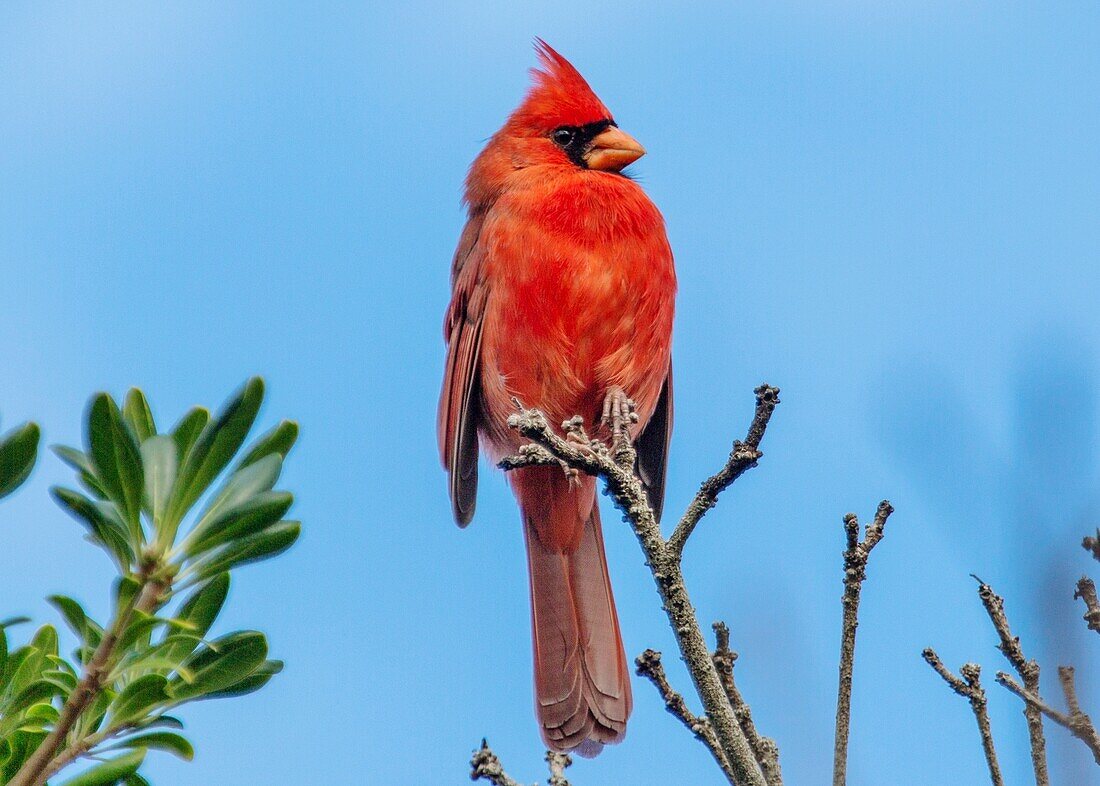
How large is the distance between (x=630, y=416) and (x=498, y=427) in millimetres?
1783

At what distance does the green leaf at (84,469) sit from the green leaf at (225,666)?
167 mm

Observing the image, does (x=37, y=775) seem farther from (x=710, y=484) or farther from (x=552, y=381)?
(x=552, y=381)

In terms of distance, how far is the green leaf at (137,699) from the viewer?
1.12 m

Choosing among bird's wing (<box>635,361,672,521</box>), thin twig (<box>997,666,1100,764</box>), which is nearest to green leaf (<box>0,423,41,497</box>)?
thin twig (<box>997,666,1100,764</box>)

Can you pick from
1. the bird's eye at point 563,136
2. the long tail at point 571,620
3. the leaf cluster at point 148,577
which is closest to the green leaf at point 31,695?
the leaf cluster at point 148,577

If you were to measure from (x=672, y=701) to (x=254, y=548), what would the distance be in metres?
1.01

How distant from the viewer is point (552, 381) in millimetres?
4520

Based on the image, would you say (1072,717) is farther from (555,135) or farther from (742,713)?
(555,135)

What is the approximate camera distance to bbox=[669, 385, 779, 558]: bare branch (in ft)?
7.32

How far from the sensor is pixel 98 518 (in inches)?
43.0

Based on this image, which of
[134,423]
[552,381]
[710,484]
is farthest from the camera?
[552,381]

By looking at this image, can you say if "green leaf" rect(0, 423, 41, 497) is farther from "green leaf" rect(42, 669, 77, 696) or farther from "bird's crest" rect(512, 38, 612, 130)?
"bird's crest" rect(512, 38, 612, 130)

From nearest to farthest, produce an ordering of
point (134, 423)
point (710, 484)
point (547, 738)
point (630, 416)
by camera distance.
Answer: point (134, 423), point (710, 484), point (630, 416), point (547, 738)

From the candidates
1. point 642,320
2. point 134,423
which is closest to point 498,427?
point 642,320
